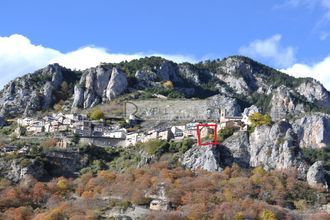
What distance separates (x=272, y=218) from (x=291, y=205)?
9.56 meters

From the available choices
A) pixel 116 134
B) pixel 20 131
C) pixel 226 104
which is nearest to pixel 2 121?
pixel 20 131

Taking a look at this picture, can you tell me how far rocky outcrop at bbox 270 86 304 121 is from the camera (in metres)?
166

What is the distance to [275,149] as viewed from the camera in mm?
96500

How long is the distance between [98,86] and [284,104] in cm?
4488

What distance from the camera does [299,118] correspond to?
15800 centimetres

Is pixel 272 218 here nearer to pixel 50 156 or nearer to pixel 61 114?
pixel 50 156

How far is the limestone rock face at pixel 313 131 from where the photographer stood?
149875mm

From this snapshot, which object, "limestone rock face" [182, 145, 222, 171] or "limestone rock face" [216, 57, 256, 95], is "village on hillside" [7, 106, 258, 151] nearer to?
"limestone rock face" [182, 145, 222, 171]

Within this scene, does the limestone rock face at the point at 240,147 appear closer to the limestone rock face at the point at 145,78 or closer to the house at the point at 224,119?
the house at the point at 224,119

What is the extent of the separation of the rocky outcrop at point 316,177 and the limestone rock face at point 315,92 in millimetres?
95904

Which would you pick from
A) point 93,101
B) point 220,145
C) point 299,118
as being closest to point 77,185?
point 220,145

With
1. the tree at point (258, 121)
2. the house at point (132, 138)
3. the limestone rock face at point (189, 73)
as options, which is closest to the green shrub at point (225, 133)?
the tree at point (258, 121)

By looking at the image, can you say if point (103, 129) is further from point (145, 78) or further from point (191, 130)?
point (145, 78)

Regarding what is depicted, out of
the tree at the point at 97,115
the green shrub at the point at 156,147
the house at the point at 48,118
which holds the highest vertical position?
the tree at the point at 97,115
